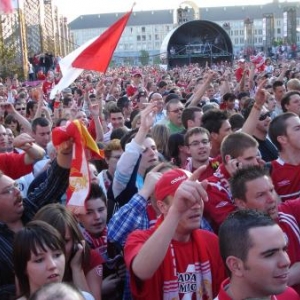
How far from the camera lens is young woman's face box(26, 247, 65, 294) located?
9.89 feet

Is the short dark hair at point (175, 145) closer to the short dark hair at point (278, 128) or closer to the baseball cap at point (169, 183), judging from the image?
the short dark hair at point (278, 128)

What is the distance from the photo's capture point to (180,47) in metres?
36.9

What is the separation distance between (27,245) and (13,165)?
1.98 metres

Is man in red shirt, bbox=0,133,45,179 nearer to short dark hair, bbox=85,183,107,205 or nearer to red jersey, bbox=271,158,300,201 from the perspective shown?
short dark hair, bbox=85,183,107,205

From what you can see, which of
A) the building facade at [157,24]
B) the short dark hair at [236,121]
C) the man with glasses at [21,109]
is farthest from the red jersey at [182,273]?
the building facade at [157,24]

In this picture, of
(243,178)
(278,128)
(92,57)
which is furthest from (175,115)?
(243,178)

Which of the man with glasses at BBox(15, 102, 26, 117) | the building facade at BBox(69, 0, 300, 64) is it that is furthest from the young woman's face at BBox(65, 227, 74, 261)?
the building facade at BBox(69, 0, 300, 64)

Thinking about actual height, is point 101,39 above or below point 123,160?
above

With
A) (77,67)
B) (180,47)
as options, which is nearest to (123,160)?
(77,67)

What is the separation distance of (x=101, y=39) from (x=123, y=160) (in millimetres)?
1814

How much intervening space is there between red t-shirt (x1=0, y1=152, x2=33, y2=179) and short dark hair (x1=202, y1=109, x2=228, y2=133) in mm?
1829

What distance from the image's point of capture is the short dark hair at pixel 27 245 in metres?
3.07

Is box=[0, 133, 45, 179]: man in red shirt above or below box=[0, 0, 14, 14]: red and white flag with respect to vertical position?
below

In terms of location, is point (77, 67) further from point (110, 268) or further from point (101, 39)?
point (110, 268)
